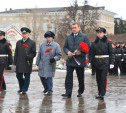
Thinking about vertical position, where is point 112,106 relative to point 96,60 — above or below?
below

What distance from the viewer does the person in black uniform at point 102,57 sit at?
1210cm

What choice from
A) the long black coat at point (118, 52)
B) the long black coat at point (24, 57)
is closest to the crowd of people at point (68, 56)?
the long black coat at point (24, 57)

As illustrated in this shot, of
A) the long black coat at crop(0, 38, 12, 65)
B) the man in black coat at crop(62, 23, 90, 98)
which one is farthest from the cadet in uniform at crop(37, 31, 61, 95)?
the long black coat at crop(0, 38, 12, 65)

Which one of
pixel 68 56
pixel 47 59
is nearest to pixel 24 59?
pixel 47 59

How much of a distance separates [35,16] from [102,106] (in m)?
82.0

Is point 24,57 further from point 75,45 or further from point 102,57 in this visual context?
point 102,57

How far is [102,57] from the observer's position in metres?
12.2

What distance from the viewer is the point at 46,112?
31.8 ft

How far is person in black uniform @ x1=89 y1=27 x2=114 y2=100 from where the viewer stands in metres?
12.1

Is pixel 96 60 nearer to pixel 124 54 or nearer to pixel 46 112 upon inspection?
pixel 46 112

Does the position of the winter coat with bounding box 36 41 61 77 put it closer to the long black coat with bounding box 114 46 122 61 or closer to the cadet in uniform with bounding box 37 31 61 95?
the cadet in uniform with bounding box 37 31 61 95

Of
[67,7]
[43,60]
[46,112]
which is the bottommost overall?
[46,112]

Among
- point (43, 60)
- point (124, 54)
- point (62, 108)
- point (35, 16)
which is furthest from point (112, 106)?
point (35, 16)

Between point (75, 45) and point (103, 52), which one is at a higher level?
point (75, 45)
